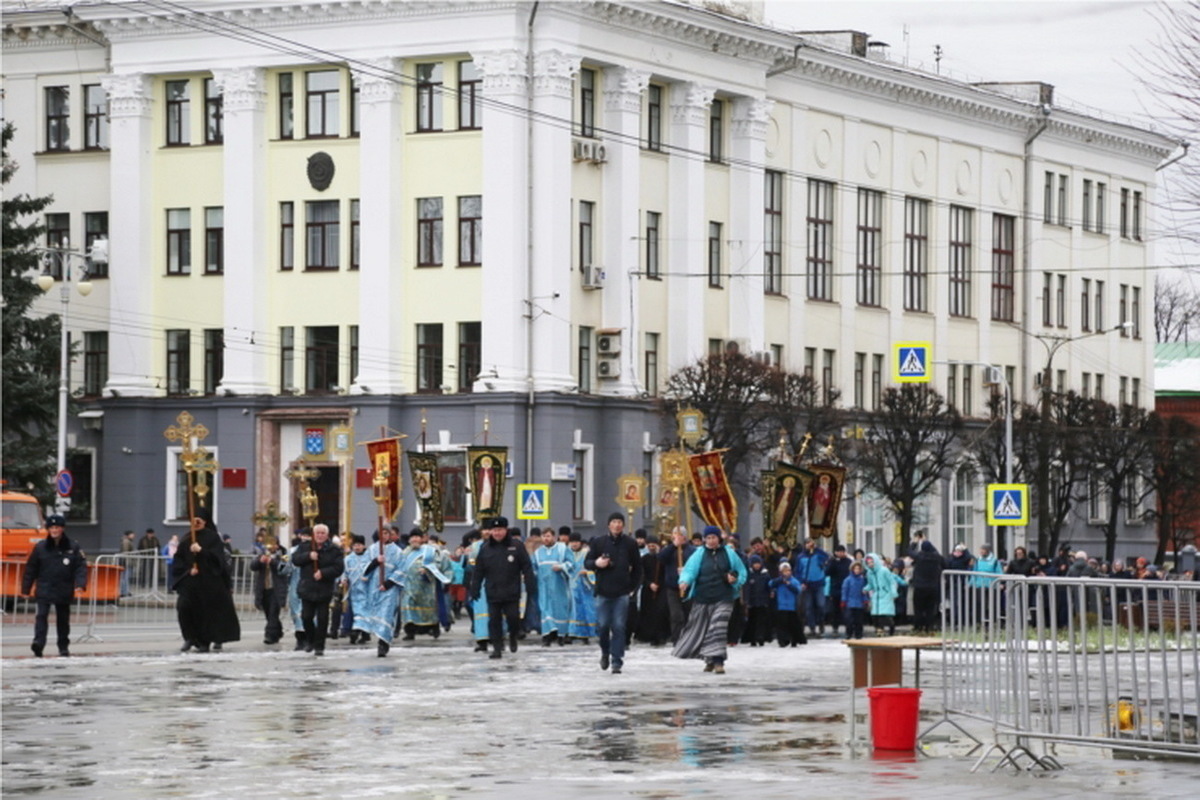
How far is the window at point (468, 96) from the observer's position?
60062 mm

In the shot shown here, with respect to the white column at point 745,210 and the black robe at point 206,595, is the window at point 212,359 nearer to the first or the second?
the white column at point 745,210

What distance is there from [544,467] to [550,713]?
36994 mm

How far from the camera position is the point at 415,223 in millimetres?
61125

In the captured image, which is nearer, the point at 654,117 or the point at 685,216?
the point at 654,117

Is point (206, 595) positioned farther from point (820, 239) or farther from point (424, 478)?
point (820, 239)

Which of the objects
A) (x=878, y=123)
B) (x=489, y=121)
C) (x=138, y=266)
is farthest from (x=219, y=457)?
(x=878, y=123)

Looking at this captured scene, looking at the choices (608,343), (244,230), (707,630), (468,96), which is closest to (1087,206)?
(608,343)

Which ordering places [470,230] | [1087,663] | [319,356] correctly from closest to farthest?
[1087,663], [470,230], [319,356]

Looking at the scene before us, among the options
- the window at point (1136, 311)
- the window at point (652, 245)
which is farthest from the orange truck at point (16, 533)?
the window at point (1136, 311)

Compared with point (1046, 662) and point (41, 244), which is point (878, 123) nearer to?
point (41, 244)

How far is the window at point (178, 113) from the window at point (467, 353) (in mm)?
8512

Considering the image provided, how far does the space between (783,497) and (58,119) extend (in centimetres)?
2912

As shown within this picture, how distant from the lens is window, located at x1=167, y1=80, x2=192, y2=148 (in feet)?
208

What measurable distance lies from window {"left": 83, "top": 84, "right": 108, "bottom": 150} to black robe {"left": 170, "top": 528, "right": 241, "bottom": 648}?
109ft
